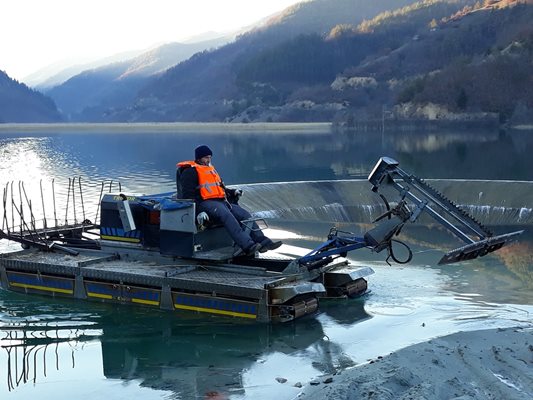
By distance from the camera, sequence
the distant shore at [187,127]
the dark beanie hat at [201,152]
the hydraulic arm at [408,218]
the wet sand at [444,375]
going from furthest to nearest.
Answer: the distant shore at [187,127]
the dark beanie hat at [201,152]
the hydraulic arm at [408,218]
the wet sand at [444,375]

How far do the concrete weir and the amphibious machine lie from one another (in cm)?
1344

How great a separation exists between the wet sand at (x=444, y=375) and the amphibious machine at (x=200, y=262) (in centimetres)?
181

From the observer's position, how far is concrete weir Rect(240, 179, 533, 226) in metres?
29.8

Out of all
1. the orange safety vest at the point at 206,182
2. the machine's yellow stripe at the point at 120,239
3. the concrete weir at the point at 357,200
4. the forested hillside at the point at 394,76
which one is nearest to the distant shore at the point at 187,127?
the forested hillside at the point at 394,76

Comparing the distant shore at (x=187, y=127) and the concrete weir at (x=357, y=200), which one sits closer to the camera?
the concrete weir at (x=357, y=200)

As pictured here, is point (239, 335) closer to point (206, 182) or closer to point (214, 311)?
point (214, 311)

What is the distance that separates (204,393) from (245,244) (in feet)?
13.4

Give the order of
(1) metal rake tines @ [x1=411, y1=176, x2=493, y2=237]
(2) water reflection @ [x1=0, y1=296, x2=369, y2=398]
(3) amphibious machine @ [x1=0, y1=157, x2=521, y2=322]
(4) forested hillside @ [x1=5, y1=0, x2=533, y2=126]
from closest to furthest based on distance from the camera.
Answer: (2) water reflection @ [x1=0, y1=296, x2=369, y2=398], (1) metal rake tines @ [x1=411, y1=176, x2=493, y2=237], (3) amphibious machine @ [x1=0, y1=157, x2=521, y2=322], (4) forested hillside @ [x1=5, y1=0, x2=533, y2=126]

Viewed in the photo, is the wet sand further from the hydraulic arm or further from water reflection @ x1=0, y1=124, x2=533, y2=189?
water reflection @ x1=0, y1=124, x2=533, y2=189

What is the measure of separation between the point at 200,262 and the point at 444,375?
6.26 meters

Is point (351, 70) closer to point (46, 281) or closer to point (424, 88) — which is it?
point (424, 88)

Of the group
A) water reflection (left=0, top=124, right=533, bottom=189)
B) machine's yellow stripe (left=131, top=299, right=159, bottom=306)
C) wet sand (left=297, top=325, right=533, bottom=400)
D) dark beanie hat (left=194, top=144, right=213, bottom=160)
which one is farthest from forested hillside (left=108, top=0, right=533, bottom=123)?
wet sand (left=297, top=325, right=533, bottom=400)

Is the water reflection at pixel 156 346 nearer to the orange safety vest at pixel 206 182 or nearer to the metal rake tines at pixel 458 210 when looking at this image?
the orange safety vest at pixel 206 182

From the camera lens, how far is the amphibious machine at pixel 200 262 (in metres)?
13.8
